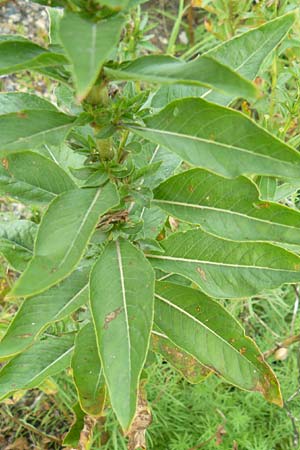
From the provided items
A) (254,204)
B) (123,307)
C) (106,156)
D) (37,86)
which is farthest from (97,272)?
(37,86)

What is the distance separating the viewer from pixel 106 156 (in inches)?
46.9

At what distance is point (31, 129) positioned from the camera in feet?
3.28

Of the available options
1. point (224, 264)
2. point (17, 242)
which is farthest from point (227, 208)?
point (17, 242)

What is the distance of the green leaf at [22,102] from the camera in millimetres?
1146

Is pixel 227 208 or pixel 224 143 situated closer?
pixel 224 143

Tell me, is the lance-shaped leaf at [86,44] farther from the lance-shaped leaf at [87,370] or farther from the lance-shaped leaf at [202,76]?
the lance-shaped leaf at [87,370]

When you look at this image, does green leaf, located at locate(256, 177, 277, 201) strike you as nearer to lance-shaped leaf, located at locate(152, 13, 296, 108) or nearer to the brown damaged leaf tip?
lance-shaped leaf, located at locate(152, 13, 296, 108)

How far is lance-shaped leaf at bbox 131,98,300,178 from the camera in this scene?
0.92 m

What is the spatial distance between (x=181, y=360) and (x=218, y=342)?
0.18 meters

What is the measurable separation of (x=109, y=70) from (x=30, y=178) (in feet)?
1.44

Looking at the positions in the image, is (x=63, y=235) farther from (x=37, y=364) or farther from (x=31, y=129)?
(x=37, y=364)

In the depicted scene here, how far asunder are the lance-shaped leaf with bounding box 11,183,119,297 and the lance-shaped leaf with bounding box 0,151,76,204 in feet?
0.64

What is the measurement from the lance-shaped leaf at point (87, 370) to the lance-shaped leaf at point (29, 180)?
1.13 ft

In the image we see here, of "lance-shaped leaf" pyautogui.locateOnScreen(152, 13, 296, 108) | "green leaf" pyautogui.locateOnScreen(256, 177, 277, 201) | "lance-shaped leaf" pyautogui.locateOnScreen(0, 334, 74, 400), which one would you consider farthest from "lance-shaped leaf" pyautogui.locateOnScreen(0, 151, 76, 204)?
"green leaf" pyautogui.locateOnScreen(256, 177, 277, 201)
